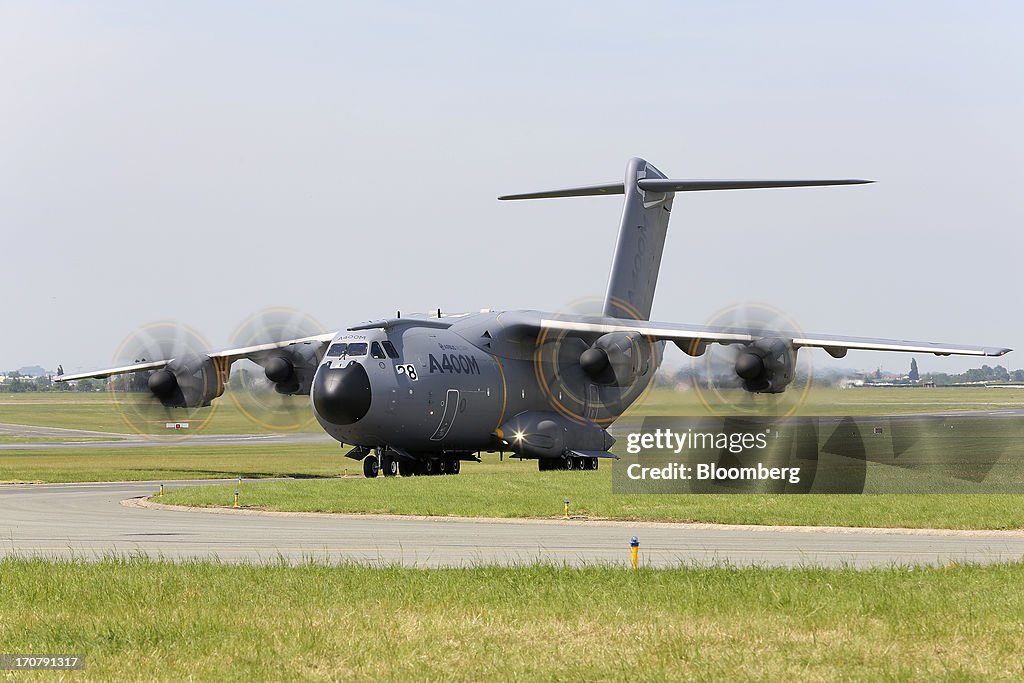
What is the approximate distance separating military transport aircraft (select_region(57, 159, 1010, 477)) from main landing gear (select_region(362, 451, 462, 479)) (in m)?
0.05

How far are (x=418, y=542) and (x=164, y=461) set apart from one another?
35.8 metres

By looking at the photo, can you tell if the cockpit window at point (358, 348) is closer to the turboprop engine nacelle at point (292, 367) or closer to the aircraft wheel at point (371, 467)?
the aircraft wheel at point (371, 467)

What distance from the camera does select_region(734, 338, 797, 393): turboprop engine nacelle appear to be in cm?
4106

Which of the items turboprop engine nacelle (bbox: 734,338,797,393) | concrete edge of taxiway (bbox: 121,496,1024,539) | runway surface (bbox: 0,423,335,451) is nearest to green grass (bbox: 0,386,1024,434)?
turboprop engine nacelle (bbox: 734,338,797,393)

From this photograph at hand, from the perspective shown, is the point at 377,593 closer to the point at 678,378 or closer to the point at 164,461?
the point at 678,378

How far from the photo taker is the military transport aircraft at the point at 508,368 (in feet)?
131

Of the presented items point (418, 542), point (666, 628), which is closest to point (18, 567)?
point (418, 542)

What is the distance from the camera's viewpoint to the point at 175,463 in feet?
180

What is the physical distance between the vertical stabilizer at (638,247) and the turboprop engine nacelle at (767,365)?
25.7 ft

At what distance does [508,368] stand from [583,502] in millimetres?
14730

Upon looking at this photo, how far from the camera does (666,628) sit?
1334cm

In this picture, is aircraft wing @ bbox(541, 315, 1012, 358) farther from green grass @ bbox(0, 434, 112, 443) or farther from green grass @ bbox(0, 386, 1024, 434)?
green grass @ bbox(0, 434, 112, 443)

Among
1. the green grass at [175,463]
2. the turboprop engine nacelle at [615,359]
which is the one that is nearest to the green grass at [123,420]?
the green grass at [175,463]

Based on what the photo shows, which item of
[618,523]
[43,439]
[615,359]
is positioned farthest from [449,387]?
[43,439]
